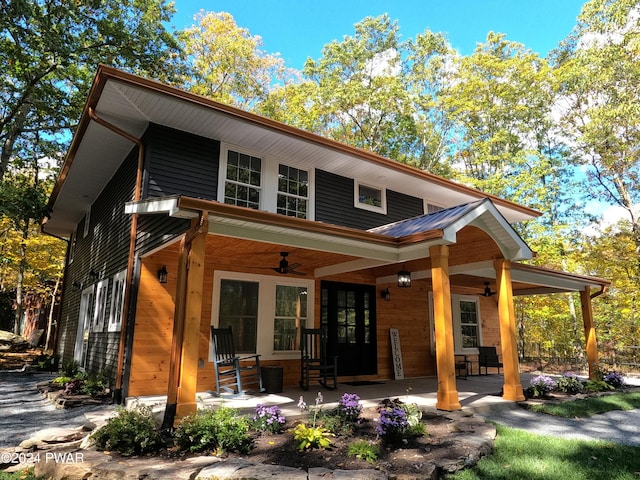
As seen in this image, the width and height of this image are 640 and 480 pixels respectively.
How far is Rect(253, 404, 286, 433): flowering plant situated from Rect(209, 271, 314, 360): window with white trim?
244cm

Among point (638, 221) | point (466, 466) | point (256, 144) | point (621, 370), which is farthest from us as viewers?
point (638, 221)

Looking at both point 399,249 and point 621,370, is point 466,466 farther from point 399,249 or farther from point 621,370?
point 621,370

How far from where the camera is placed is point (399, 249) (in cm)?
566

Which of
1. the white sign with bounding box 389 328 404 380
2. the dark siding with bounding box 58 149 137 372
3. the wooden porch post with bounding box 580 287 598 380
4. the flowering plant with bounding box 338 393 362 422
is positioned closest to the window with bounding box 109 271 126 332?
the dark siding with bounding box 58 149 137 372

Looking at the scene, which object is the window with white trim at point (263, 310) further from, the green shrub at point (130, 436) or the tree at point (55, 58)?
the tree at point (55, 58)

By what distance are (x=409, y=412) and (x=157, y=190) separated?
4.44m

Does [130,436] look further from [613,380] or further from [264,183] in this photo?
[613,380]

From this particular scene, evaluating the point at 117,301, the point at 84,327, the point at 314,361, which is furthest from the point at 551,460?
the point at 84,327

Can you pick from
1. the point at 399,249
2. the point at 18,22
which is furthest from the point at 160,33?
the point at 399,249

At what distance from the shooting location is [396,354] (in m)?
8.21

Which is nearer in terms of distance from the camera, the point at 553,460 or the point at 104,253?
the point at 553,460

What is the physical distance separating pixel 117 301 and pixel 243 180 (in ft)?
9.52

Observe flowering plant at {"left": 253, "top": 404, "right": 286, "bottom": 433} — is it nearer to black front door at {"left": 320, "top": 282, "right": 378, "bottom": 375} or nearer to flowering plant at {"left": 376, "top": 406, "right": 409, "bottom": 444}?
flowering plant at {"left": 376, "top": 406, "right": 409, "bottom": 444}

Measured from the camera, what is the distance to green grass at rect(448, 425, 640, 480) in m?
3.09
